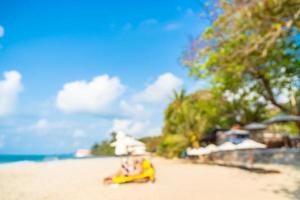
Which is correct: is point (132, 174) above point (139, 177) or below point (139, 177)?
above

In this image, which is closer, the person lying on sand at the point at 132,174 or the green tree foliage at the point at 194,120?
the person lying on sand at the point at 132,174

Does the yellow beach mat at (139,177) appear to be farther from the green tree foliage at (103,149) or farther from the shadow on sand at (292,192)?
the green tree foliage at (103,149)

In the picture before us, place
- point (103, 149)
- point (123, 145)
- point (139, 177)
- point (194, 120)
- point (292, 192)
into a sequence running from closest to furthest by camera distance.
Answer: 1. point (292, 192)
2. point (139, 177)
3. point (123, 145)
4. point (194, 120)
5. point (103, 149)

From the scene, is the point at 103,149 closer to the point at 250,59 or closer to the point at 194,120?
the point at 194,120

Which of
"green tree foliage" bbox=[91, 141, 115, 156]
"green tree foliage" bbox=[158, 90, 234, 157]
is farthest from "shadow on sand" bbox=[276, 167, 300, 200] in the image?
"green tree foliage" bbox=[91, 141, 115, 156]

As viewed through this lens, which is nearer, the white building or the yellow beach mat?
the yellow beach mat

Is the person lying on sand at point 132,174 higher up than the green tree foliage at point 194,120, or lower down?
lower down

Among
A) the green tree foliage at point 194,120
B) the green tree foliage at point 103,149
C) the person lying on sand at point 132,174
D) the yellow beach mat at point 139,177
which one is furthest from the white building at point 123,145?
the green tree foliage at point 103,149

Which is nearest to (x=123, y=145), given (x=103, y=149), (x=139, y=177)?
(x=139, y=177)

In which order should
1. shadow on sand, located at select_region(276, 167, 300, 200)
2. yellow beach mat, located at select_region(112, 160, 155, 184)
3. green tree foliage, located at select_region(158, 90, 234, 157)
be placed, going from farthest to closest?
1. green tree foliage, located at select_region(158, 90, 234, 157)
2. yellow beach mat, located at select_region(112, 160, 155, 184)
3. shadow on sand, located at select_region(276, 167, 300, 200)

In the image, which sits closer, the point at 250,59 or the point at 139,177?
the point at 139,177

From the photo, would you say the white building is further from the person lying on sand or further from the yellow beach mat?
the yellow beach mat

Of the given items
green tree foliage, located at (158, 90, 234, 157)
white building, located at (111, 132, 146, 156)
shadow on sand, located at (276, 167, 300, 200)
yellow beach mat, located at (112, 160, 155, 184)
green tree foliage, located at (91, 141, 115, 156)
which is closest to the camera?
shadow on sand, located at (276, 167, 300, 200)

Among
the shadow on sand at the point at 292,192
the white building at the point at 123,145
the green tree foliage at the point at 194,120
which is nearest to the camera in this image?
the shadow on sand at the point at 292,192
